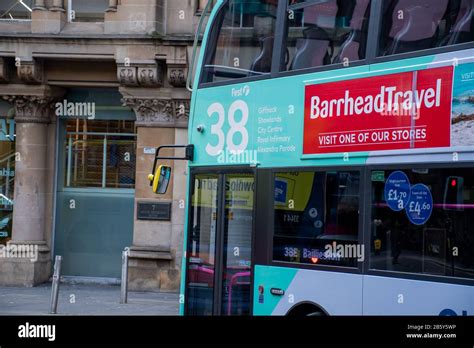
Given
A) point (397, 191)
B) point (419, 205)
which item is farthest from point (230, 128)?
point (419, 205)

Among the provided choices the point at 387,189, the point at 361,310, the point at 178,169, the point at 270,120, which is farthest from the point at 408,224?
the point at 178,169

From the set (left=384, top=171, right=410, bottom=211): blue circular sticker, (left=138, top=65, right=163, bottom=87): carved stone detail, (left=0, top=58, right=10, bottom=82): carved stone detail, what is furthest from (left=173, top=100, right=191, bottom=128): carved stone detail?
(left=384, top=171, right=410, bottom=211): blue circular sticker

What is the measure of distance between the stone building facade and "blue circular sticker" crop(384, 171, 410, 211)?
11.2m

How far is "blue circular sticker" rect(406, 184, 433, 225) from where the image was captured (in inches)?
271

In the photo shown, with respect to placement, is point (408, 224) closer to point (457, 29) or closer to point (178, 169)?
point (457, 29)

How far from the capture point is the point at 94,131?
1967 cm

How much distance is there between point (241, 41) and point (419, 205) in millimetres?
3396

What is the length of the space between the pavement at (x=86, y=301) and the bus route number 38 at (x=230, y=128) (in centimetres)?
594

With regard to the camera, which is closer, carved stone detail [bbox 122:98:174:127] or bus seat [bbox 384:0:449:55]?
bus seat [bbox 384:0:449:55]

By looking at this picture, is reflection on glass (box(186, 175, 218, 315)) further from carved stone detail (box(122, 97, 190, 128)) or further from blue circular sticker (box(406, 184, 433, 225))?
carved stone detail (box(122, 97, 190, 128))

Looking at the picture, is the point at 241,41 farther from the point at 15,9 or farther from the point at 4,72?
the point at 15,9

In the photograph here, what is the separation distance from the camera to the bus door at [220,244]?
9.02 meters

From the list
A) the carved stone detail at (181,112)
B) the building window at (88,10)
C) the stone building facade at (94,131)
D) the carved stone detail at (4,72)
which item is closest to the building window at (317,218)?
the stone building facade at (94,131)

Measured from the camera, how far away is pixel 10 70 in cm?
Answer: 1912
